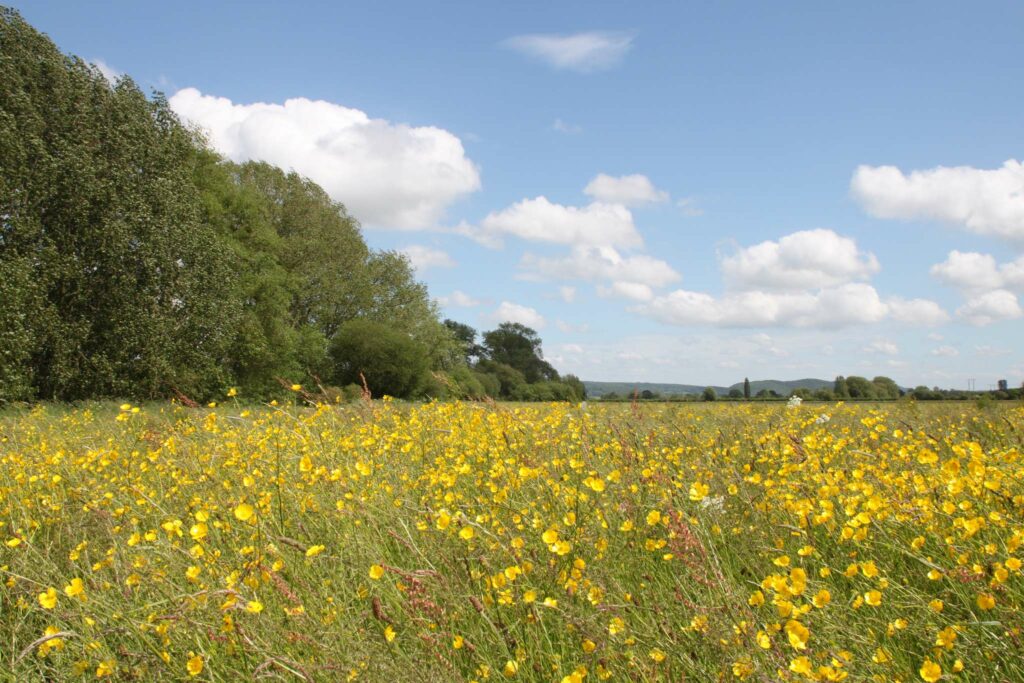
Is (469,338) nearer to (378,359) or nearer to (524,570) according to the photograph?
(378,359)

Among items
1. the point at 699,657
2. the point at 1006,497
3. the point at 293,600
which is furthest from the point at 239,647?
the point at 1006,497

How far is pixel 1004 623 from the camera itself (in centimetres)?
240

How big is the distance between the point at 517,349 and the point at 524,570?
88215mm

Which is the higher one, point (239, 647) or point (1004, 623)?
point (1004, 623)

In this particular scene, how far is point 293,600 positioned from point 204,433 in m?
4.55

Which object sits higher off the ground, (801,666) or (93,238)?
(93,238)

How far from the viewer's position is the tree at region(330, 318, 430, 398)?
34062 mm

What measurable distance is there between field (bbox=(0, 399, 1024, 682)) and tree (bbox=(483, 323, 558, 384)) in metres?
82.9

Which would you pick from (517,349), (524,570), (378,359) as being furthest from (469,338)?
(524,570)

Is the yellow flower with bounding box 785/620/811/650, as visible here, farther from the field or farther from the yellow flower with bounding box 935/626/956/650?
the yellow flower with bounding box 935/626/956/650

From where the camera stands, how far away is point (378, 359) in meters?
34.1

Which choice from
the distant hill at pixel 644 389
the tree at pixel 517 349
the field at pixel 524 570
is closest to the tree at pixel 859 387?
the distant hill at pixel 644 389

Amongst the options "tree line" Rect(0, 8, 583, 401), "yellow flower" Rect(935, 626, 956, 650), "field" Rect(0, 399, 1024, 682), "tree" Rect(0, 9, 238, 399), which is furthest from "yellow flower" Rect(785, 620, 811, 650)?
"tree" Rect(0, 9, 238, 399)

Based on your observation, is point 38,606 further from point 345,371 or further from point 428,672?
point 345,371
